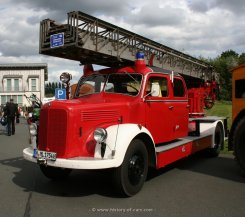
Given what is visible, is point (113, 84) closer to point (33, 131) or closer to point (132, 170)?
point (33, 131)

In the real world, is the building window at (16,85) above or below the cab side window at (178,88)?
above

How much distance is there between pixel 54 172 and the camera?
21.6ft

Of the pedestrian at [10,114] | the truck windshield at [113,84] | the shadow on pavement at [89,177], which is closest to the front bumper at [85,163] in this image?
the shadow on pavement at [89,177]

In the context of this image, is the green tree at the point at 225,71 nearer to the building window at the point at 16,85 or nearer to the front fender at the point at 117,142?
the building window at the point at 16,85

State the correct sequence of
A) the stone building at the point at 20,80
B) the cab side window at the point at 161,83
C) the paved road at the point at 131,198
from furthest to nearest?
1. the stone building at the point at 20,80
2. the cab side window at the point at 161,83
3. the paved road at the point at 131,198

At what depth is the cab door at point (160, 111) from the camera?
262 inches

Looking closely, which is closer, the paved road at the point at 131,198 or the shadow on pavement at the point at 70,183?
the paved road at the point at 131,198

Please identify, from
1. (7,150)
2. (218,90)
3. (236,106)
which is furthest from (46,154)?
(218,90)

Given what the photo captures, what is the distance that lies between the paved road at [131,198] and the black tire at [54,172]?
0.43ft

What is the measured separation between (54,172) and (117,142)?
188cm

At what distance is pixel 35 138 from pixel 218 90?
960 cm

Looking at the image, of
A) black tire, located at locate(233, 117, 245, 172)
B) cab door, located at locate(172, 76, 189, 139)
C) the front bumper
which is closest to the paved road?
black tire, located at locate(233, 117, 245, 172)

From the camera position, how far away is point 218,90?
1406cm

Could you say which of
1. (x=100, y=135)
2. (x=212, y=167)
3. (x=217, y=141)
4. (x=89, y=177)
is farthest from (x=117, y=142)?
(x=217, y=141)
